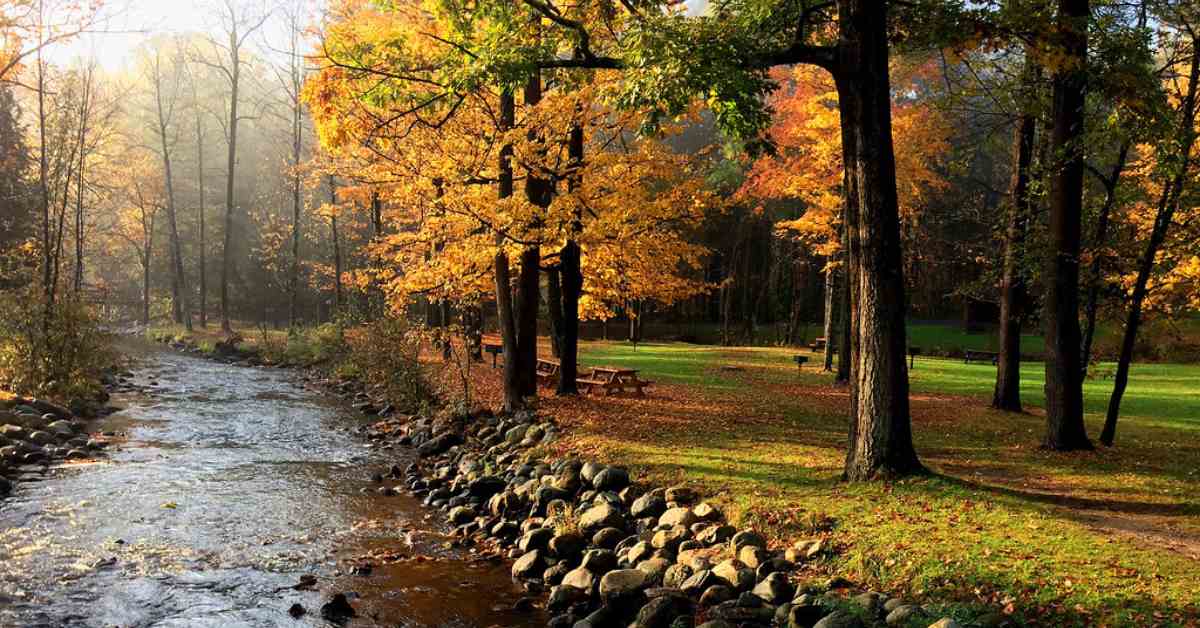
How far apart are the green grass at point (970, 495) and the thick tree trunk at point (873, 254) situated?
0.44m

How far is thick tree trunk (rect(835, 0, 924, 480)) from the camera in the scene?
819cm

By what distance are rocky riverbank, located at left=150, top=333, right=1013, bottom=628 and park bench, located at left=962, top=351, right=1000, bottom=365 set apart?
2108 centimetres

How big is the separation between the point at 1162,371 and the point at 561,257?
858 inches

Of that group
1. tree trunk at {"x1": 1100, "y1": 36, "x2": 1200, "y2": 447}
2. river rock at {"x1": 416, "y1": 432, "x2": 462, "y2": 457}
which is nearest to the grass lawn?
tree trunk at {"x1": 1100, "y1": 36, "x2": 1200, "y2": 447}

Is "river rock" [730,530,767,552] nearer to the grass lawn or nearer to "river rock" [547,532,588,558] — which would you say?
the grass lawn

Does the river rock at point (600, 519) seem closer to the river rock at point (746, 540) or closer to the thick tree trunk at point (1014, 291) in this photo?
the river rock at point (746, 540)

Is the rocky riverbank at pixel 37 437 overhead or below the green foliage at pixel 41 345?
below

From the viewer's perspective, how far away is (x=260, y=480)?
36.7ft

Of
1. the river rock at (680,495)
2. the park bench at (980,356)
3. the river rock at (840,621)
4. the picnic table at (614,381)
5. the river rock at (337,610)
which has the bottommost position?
the river rock at (337,610)

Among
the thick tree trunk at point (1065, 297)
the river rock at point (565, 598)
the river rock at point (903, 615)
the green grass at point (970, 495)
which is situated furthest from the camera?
the thick tree trunk at point (1065, 297)

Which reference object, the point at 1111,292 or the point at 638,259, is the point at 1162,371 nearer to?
the point at 1111,292

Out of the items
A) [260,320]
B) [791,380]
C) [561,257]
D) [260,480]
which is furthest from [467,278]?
[260,320]

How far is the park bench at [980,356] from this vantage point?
27641mm

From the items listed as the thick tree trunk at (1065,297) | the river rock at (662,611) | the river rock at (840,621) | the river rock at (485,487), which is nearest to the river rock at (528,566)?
the river rock at (662,611)
